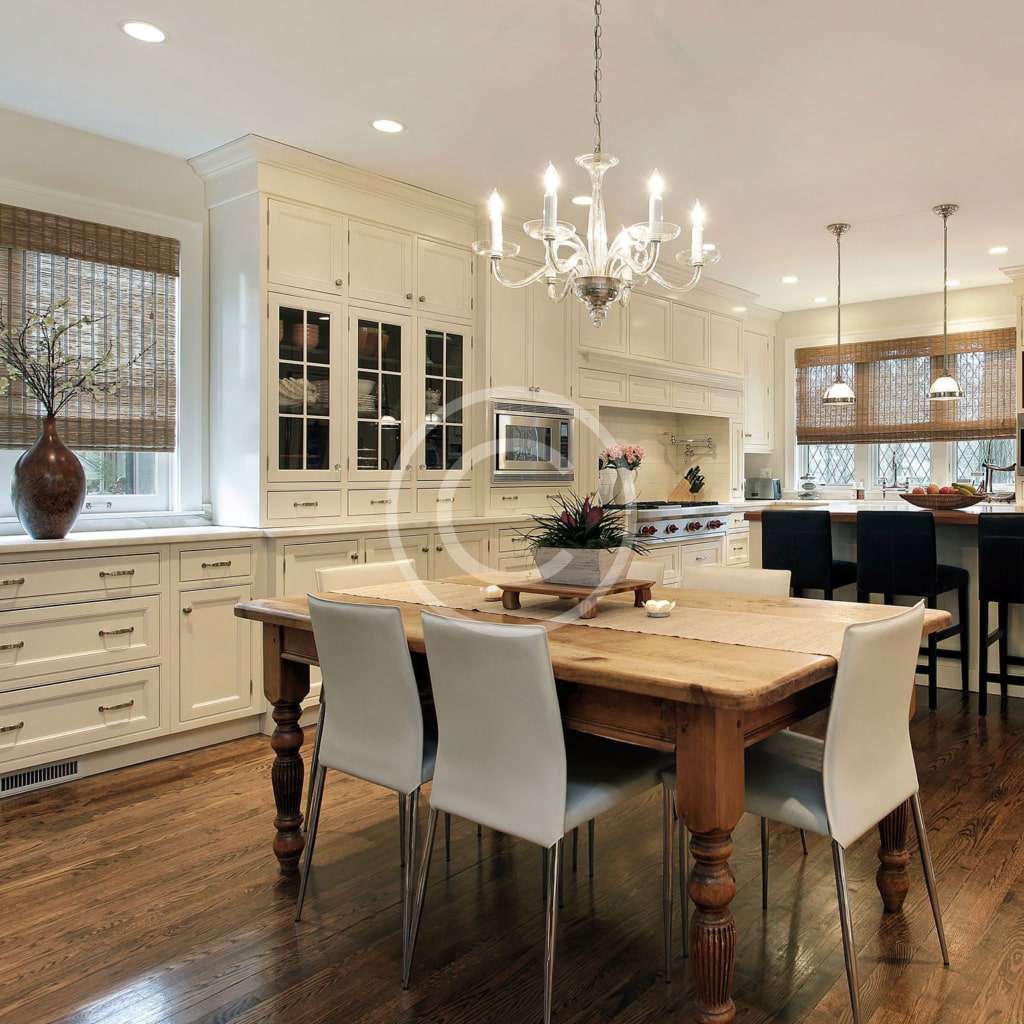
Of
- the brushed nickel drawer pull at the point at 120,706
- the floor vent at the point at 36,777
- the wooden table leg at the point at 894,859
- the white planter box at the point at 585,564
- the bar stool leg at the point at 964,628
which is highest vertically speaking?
the white planter box at the point at 585,564

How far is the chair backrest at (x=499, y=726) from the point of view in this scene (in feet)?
5.68

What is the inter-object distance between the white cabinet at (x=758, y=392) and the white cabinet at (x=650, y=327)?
1.33 meters

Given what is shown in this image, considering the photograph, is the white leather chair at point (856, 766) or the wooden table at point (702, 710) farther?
the white leather chair at point (856, 766)

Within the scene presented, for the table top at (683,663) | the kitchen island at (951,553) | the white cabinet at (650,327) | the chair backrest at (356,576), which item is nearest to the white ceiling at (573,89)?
Answer: the white cabinet at (650,327)

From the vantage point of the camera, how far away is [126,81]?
124 inches

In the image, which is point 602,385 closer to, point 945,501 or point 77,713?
point 945,501

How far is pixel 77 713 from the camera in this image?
10.6ft

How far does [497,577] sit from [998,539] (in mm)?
2489

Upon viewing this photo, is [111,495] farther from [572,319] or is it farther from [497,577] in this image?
[572,319]

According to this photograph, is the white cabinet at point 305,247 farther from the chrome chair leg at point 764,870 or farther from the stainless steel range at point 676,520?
the chrome chair leg at point 764,870

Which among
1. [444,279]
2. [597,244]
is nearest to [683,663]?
[597,244]

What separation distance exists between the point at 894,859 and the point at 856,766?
57cm

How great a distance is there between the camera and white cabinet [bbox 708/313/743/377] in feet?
21.9

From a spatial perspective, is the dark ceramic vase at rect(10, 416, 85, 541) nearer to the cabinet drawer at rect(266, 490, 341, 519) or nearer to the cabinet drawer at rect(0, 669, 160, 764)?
the cabinet drawer at rect(0, 669, 160, 764)
